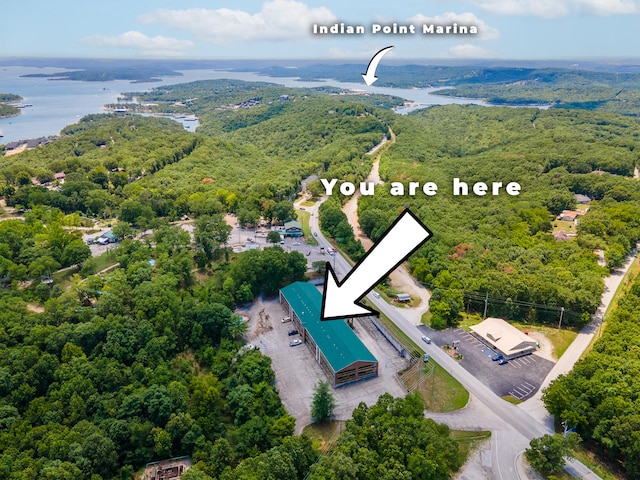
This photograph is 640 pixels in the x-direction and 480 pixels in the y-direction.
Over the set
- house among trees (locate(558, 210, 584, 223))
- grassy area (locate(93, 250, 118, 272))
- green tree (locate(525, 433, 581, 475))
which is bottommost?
green tree (locate(525, 433, 581, 475))

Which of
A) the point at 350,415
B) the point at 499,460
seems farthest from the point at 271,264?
the point at 499,460

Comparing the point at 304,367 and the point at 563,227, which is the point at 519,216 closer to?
the point at 563,227

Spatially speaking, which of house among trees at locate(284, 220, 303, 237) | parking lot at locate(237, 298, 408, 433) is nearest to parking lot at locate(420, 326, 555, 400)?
parking lot at locate(237, 298, 408, 433)

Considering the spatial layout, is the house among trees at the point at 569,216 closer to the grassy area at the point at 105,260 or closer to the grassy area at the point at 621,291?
the grassy area at the point at 621,291

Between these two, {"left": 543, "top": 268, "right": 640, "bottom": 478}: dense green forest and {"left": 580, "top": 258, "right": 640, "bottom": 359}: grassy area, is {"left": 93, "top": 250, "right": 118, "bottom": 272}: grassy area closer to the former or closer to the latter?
{"left": 543, "top": 268, "right": 640, "bottom": 478}: dense green forest

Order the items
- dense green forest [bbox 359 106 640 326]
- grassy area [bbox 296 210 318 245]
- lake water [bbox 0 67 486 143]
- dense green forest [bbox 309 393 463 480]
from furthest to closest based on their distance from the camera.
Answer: lake water [bbox 0 67 486 143], grassy area [bbox 296 210 318 245], dense green forest [bbox 359 106 640 326], dense green forest [bbox 309 393 463 480]

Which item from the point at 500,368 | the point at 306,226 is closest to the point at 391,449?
the point at 500,368

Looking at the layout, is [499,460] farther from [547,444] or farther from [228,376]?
[228,376]
